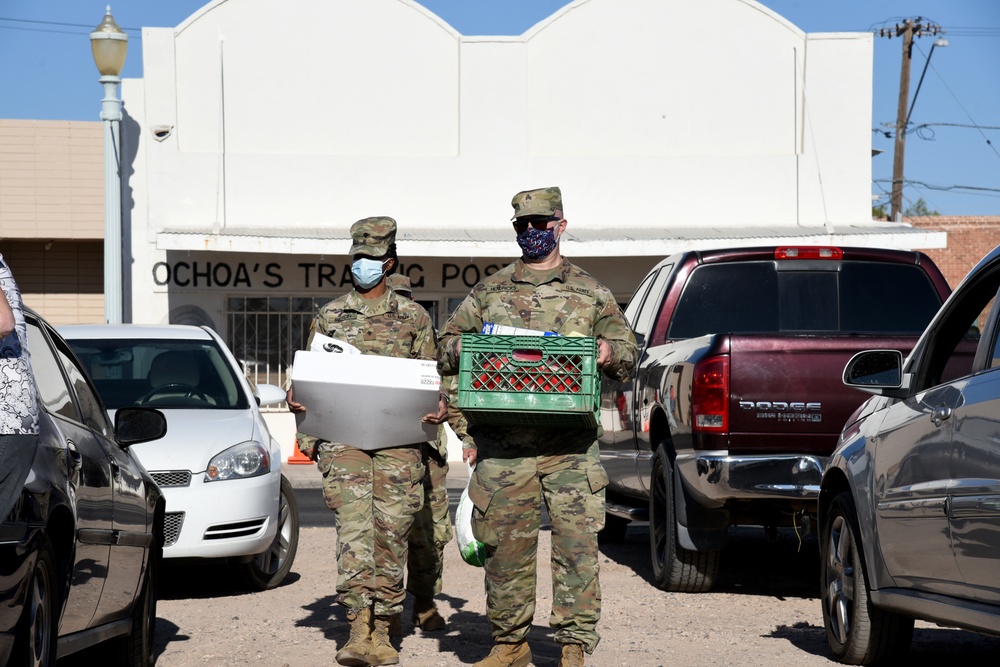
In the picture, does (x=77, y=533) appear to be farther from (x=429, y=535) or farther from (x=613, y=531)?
(x=613, y=531)

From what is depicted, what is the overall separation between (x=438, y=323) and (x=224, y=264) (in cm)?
314

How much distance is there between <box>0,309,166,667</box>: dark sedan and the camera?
396 cm

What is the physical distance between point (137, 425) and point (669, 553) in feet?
12.0

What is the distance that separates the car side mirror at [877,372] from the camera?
5.90 metres

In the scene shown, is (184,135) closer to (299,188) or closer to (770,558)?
(299,188)

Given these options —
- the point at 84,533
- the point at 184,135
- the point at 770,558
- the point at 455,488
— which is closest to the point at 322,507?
the point at 455,488

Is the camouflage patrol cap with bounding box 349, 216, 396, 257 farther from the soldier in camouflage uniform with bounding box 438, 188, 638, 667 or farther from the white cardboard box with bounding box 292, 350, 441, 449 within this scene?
the soldier in camouflage uniform with bounding box 438, 188, 638, 667

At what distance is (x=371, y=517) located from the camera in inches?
254

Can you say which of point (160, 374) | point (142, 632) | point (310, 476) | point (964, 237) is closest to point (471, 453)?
point (142, 632)

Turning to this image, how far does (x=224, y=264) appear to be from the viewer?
19.7 meters

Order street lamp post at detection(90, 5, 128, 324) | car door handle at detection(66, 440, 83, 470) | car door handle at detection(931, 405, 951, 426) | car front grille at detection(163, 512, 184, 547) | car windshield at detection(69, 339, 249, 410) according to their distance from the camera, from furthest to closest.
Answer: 1. street lamp post at detection(90, 5, 128, 324)
2. car windshield at detection(69, 339, 249, 410)
3. car front grille at detection(163, 512, 184, 547)
4. car door handle at detection(931, 405, 951, 426)
5. car door handle at detection(66, 440, 83, 470)

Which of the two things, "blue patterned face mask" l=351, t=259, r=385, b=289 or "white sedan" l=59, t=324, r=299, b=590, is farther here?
"white sedan" l=59, t=324, r=299, b=590

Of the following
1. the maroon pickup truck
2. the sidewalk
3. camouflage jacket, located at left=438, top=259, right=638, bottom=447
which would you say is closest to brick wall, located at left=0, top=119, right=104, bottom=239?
the sidewalk

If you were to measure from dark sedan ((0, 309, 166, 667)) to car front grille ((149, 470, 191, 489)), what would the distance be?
200 centimetres
